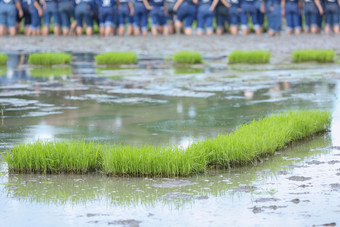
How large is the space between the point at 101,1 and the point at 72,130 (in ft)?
58.2

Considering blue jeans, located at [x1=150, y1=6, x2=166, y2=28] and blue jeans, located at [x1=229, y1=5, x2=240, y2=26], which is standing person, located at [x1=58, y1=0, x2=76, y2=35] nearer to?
blue jeans, located at [x1=150, y1=6, x2=166, y2=28]

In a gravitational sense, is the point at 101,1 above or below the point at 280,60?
above

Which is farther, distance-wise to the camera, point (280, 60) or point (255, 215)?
point (280, 60)

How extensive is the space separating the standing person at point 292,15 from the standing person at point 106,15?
17.9 feet

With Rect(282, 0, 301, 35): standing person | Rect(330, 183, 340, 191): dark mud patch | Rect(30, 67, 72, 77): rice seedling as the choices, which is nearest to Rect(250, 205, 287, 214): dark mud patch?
Rect(330, 183, 340, 191): dark mud patch

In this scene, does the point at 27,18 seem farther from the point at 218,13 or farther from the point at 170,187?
the point at 170,187

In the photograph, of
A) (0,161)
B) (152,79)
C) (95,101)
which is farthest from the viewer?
(152,79)

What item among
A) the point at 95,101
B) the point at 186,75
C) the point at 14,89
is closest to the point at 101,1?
the point at 186,75

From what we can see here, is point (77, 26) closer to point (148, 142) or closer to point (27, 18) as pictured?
point (27, 18)

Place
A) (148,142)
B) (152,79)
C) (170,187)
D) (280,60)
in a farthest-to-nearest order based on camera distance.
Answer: (280,60)
(152,79)
(148,142)
(170,187)

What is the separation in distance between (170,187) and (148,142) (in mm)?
1872

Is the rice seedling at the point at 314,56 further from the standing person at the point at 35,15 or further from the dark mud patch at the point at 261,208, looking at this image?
the standing person at the point at 35,15

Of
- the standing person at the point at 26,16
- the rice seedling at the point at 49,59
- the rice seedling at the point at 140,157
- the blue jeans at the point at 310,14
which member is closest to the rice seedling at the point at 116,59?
the rice seedling at the point at 49,59

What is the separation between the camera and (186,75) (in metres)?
15.2
